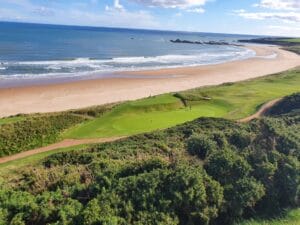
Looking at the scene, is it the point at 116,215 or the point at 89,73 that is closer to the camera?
the point at 116,215

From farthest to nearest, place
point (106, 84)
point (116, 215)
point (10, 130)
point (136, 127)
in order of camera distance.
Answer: point (106, 84) → point (136, 127) → point (10, 130) → point (116, 215)

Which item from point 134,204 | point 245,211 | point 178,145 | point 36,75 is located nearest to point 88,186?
point 134,204

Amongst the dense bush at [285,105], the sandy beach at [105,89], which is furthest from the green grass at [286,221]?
the sandy beach at [105,89]

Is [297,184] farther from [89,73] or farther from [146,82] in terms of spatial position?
[89,73]

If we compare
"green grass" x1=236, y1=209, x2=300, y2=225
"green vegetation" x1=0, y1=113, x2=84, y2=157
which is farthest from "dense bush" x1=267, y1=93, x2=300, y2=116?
"green grass" x1=236, y1=209, x2=300, y2=225

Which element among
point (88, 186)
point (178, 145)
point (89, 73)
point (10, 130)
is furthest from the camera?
point (89, 73)
